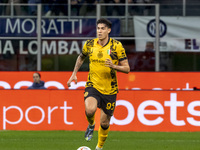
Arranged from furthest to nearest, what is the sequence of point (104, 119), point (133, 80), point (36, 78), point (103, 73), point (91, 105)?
1. point (133, 80)
2. point (36, 78)
3. point (104, 119)
4. point (103, 73)
5. point (91, 105)

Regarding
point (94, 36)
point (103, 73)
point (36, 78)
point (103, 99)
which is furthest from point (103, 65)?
point (94, 36)

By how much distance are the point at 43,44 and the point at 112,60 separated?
938cm

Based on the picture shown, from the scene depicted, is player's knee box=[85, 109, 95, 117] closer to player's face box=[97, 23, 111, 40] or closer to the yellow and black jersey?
the yellow and black jersey

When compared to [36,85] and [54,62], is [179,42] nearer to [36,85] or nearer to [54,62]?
[54,62]

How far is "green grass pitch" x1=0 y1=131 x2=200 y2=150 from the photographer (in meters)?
10.6

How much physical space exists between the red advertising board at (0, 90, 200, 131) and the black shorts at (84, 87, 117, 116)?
4745mm

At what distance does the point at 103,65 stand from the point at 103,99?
54 centimetres

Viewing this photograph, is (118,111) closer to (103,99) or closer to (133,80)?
(133,80)

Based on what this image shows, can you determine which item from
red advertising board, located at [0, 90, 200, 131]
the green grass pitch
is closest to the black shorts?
the green grass pitch

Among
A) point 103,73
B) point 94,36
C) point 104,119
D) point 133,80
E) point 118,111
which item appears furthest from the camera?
point 133,80

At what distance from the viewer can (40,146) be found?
10.6 metres

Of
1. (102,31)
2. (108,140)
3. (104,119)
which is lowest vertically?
(108,140)

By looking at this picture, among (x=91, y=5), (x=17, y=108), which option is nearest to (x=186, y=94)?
(x=17, y=108)

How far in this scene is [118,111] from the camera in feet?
45.4
